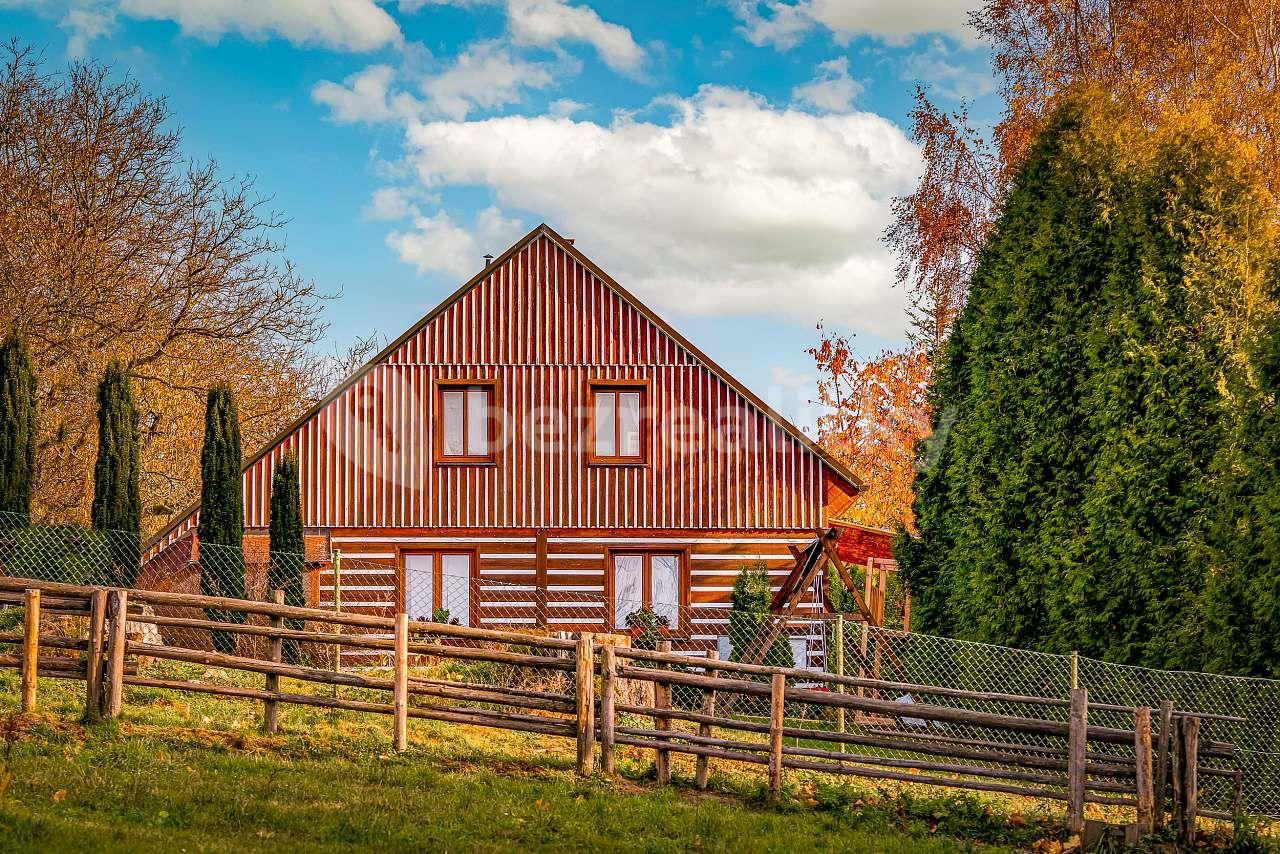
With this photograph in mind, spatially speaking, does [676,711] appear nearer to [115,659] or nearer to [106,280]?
[115,659]

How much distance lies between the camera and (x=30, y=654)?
11672 mm

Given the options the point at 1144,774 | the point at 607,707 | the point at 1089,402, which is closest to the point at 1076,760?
the point at 1144,774

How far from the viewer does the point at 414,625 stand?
12.6m

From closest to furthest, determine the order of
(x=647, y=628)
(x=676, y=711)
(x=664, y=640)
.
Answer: (x=676, y=711) → (x=647, y=628) → (x=664, y=640)

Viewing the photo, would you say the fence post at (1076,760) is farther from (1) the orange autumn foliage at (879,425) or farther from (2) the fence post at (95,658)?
(1) the orange autumn foliage at (879,425)

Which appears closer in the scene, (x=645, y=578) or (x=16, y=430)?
(x=16, y=430)

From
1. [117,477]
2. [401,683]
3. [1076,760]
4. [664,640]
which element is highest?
[117,477]

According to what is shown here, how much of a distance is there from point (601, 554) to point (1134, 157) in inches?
495

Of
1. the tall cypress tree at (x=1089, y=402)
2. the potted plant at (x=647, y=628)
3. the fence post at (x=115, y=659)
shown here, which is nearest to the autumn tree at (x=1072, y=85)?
the tall cypress tree at (x=1089, y=402)

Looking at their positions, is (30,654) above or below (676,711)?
above

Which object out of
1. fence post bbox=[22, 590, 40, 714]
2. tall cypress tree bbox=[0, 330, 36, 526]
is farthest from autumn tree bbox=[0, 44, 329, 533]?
fence post bbox=[22, 590, 40, 714]

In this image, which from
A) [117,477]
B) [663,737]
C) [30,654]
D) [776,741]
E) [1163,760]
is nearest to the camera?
[1163,760]

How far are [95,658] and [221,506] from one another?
8.55 m

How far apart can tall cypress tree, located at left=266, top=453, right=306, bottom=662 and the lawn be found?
7.54 m
